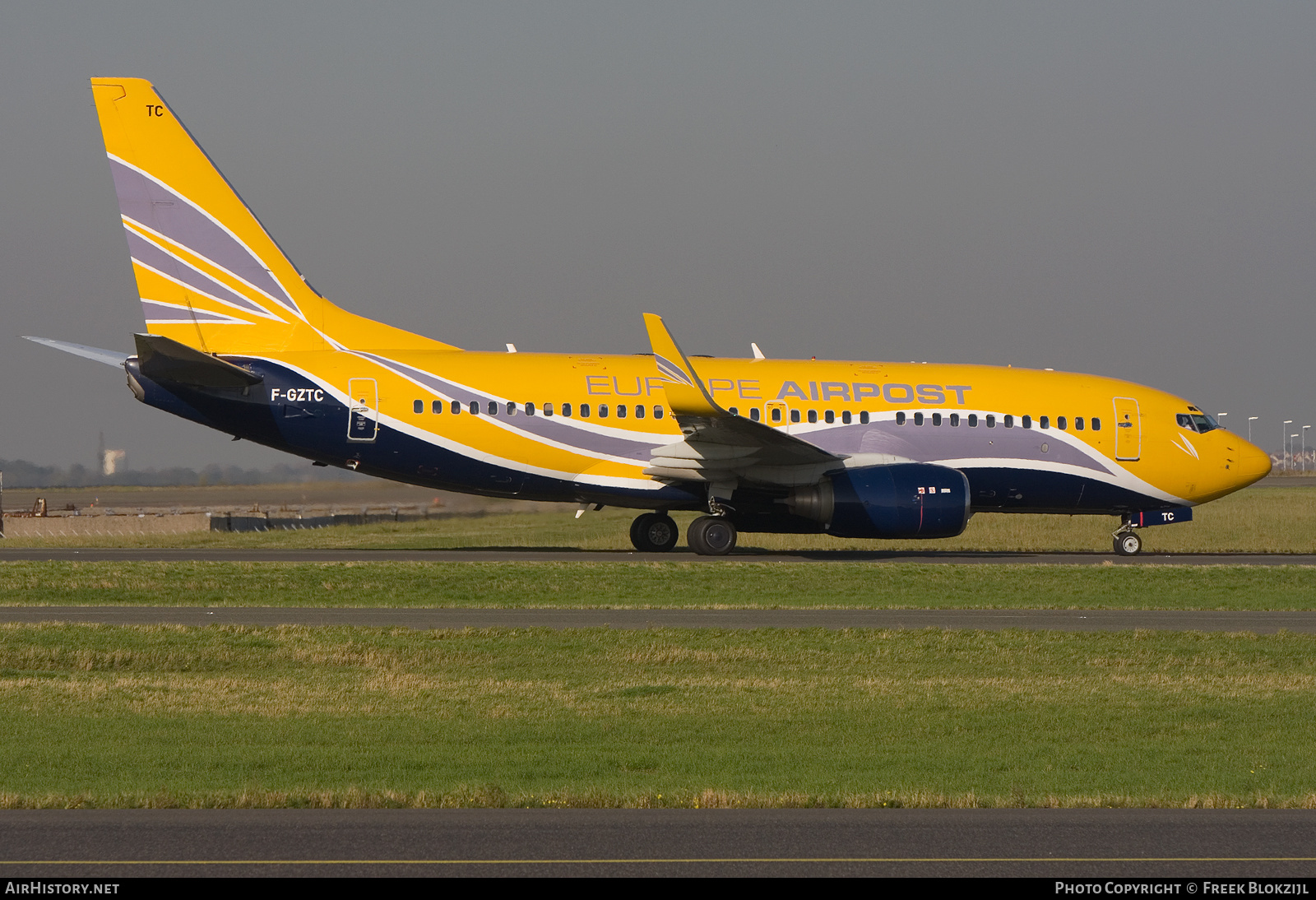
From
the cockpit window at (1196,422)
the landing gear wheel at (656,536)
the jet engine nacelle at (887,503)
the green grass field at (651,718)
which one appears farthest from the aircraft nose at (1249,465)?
the green grass field at (651,718)

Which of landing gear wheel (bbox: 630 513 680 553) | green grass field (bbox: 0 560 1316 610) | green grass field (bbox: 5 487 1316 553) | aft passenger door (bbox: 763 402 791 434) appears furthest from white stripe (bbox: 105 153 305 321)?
aft passenger door (bbox: 763 402 791 434)

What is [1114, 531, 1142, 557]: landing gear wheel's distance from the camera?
116ft

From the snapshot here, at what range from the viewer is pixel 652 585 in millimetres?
25797

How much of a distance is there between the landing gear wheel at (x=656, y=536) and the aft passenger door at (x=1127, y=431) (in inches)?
435

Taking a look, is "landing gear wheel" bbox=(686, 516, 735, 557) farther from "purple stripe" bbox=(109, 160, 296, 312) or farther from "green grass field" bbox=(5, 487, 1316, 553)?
"purple stripe" bbox=(109, 160, 296, 312)

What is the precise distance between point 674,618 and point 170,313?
52.4 ft

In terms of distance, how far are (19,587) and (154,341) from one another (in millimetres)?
6213

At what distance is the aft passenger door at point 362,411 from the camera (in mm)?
30688

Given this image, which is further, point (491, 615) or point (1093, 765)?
point (491, 615)

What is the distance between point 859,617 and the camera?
21750 mm
